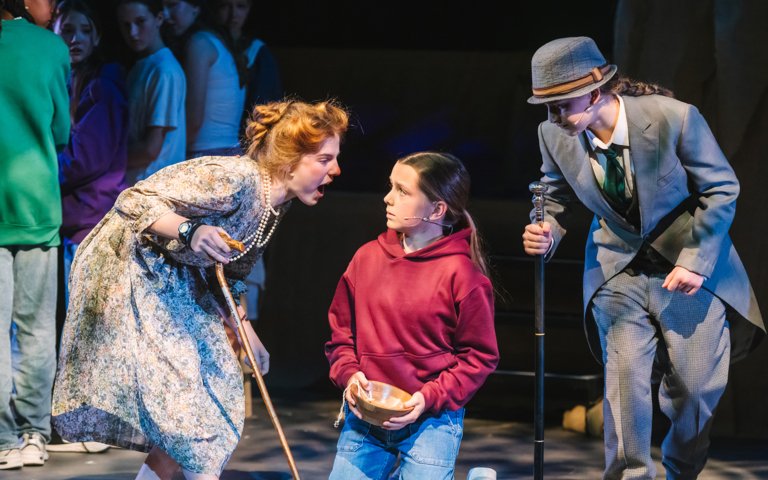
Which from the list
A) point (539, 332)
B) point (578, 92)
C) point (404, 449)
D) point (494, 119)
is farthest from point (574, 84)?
point (494, 119)

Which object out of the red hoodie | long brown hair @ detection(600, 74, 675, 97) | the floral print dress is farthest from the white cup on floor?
long brown hair @ detection(600, 74, 675, 97)

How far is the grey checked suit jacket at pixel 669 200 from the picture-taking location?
3.42 meters

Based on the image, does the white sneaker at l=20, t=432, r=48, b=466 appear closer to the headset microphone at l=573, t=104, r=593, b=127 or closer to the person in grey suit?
the person in grey suit

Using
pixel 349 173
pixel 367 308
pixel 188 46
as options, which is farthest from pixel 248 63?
pixel 367 308

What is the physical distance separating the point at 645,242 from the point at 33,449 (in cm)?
239

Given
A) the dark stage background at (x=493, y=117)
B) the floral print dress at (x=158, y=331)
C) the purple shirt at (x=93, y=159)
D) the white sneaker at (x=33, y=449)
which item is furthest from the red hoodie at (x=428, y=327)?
the purple shirt at (x=93, y=159)

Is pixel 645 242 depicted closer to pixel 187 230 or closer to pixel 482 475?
pixel 482 475

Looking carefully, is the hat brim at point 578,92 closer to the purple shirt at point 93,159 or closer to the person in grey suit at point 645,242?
the person in grey suit at point 645,242

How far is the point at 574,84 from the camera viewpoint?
10.9ft

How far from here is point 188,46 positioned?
5.45 meters

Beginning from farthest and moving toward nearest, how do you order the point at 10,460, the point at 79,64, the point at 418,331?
the point at 79,64 < the point at 10,460 < the point at 418,331

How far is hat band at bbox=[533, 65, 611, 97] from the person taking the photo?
3326mm

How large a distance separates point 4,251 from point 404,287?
1.80 metres

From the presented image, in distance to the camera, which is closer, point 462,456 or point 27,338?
point 27,338
